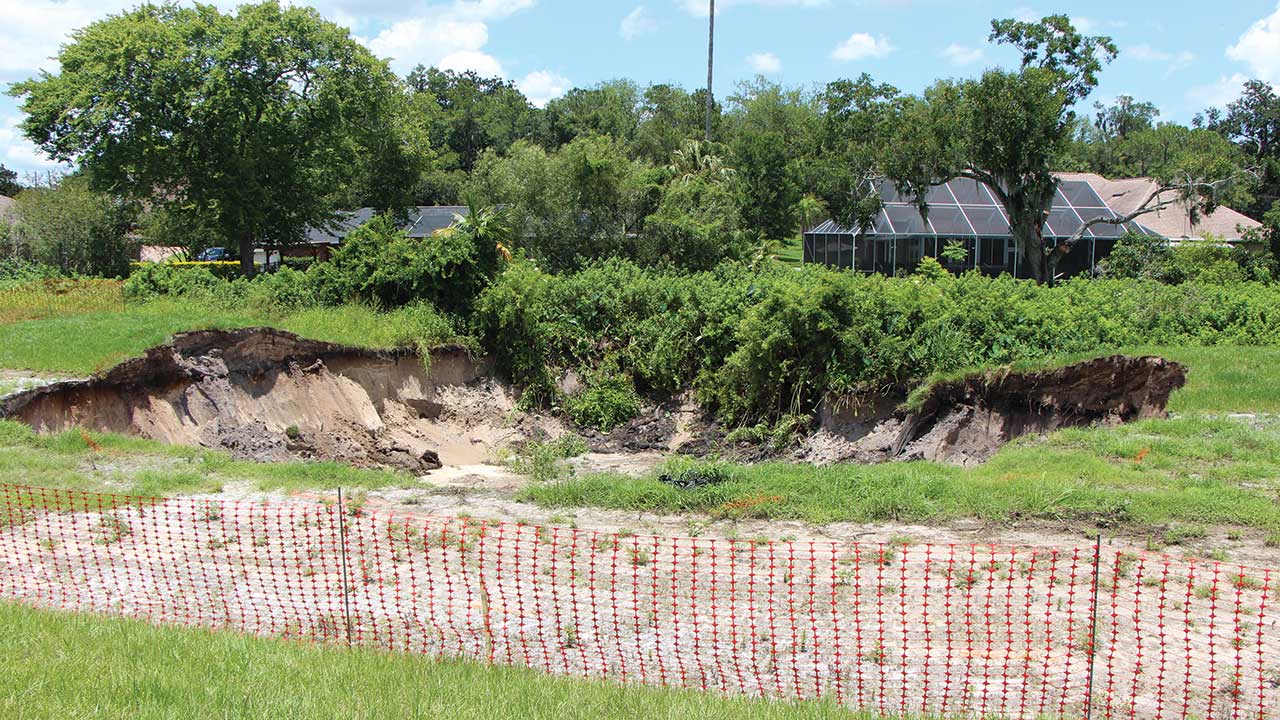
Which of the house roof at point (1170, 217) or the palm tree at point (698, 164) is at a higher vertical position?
the palm tree at point (698, 164)

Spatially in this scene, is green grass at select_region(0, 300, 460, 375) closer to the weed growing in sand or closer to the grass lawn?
the grass lawn

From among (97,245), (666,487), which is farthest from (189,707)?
(97,245)

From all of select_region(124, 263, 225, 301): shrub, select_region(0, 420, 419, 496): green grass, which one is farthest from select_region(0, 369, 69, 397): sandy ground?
select_region(124, 263, 225, 301): shrub

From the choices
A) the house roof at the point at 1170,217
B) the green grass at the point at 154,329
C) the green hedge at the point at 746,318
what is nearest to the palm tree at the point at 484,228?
the green hedge at the point at 746,318

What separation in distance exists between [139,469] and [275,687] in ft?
27.0

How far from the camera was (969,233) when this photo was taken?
123 ft

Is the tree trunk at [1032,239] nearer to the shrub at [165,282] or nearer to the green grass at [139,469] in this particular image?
the shrub at [165,282]

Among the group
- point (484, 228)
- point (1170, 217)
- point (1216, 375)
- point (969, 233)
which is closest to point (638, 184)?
point (484, 228)

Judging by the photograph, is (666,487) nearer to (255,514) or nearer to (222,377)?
(255,514)

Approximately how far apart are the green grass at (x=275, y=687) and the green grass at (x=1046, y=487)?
4.91 m

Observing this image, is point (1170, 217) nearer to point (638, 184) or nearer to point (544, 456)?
point (638, 184)

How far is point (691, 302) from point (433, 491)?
10.2 meters

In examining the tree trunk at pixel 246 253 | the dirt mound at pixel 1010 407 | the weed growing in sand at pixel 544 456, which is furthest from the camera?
the tree trunk at pixel 246 253

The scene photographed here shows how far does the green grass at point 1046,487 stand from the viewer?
9961 millimetres
